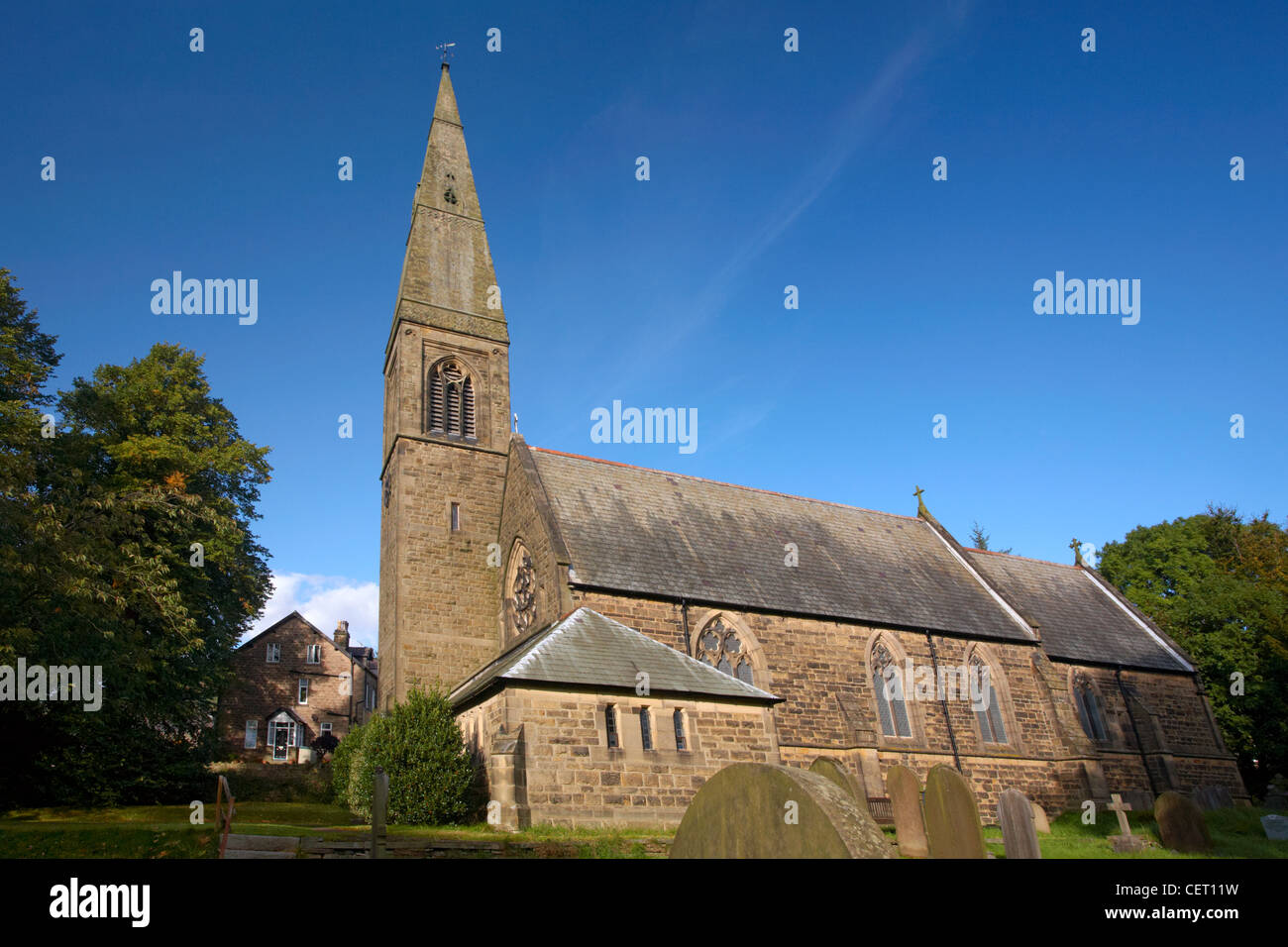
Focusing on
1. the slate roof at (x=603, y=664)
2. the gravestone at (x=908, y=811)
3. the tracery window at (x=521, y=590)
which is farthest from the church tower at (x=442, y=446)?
Result: the gravestone at (x=908, y=811)

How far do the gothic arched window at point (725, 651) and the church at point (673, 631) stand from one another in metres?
0.05

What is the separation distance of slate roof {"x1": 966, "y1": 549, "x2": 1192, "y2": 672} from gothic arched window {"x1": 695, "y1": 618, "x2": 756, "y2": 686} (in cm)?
1215

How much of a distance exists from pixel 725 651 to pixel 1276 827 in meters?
12.9

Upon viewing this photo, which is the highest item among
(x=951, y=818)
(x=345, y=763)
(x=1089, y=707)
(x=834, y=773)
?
(x=951, y=818)

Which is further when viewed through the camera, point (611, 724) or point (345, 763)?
point (345, 763)

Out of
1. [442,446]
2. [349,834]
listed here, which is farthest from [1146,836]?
[442,446]

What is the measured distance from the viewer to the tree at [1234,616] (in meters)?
33.1

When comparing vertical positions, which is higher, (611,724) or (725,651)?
(725,651)

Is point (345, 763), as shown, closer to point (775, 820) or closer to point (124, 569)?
point (124, 569)

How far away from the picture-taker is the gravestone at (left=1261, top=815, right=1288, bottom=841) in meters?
17.4

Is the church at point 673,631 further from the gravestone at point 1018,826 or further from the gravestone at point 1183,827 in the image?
the gravestone at point 1018,826

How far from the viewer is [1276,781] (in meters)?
31.9

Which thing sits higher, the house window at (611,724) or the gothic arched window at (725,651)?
the gothic arched window at (725,651)

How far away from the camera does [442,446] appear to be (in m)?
25.7
